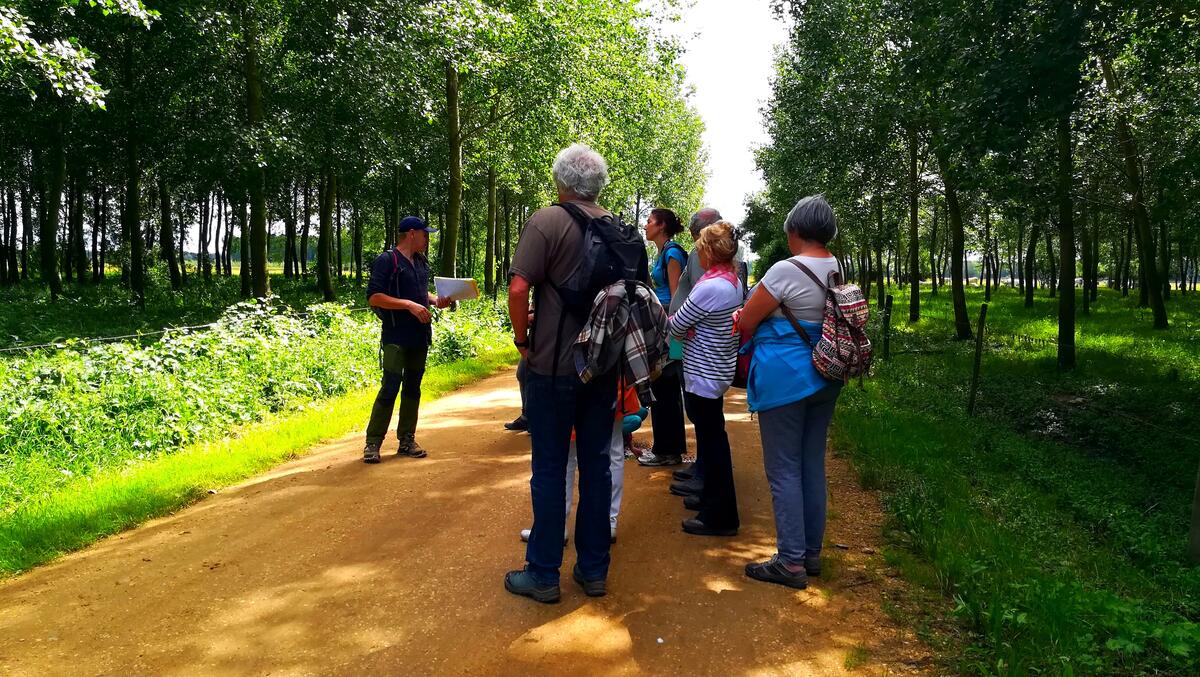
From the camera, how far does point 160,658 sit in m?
3.13

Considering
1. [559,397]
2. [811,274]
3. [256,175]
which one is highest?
[256,175]

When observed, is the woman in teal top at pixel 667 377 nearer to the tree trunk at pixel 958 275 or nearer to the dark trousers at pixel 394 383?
the dark trousers at pixel 394 383

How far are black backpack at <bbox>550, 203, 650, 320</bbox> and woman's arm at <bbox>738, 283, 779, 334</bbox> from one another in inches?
28.7

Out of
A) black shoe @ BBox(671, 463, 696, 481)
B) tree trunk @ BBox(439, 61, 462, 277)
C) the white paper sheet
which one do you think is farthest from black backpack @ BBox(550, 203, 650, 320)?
tree trunk @ BBox(439, 61, 462, 277)

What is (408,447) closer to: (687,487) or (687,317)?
(687,487)

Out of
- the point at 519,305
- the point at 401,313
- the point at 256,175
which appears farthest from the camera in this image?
the point at 256,175

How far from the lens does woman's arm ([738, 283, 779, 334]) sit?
387 cm

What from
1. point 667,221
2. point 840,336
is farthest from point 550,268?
point 667,221

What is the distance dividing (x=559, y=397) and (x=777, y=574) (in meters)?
1.58

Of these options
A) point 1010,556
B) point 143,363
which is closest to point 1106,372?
point 1010,556

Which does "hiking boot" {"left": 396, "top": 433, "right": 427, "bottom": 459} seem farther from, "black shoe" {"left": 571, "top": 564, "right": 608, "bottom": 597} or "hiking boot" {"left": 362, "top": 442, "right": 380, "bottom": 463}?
"black shoe" {"left": 571, "top": 564, "right": 608, "bottom": 597}

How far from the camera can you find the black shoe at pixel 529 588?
367 cm

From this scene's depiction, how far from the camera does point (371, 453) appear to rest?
6.38 m

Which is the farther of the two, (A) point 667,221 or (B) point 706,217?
(A) point 667,221
